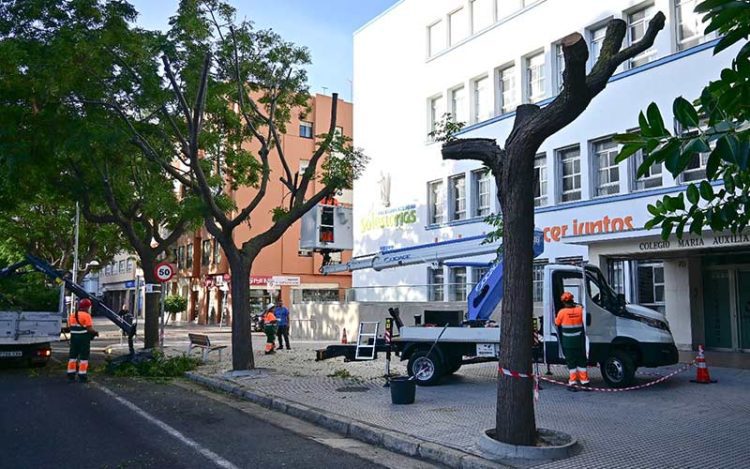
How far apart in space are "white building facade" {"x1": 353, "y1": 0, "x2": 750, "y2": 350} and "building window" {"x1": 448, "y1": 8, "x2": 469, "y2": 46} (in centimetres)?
6

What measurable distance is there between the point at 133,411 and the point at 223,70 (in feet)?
29.3

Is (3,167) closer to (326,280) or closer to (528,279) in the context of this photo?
(528,279)

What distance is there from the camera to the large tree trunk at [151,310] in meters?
20.7

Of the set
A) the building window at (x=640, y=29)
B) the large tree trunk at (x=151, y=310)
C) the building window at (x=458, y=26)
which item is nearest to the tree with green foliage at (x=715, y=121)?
the building window at (x=640, y=29)

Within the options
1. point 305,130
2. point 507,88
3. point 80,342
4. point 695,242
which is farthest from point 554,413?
point 305,130

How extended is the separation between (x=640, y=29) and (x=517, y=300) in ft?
50.2

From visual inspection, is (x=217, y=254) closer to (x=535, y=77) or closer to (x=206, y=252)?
(x=206, y=252)

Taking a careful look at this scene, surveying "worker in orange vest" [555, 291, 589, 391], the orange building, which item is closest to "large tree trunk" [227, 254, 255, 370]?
"worker in orange vest" [555, 291, 589, 391]

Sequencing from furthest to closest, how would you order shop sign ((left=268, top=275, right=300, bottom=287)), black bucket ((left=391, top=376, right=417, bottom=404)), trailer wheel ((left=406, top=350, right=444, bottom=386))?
shop sign ((left=268, top=275, right=300, bottom=287))
trailer wheel ((left=406, top=350, right=444, bottom=386))
black bucket ((left=391, top=376, right=417, bottom=404))

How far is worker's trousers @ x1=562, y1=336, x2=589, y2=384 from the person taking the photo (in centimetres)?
1173

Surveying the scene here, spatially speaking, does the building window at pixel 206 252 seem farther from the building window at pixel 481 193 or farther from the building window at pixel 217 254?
the building window at pixel 481 193

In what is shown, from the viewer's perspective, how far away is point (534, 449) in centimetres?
727

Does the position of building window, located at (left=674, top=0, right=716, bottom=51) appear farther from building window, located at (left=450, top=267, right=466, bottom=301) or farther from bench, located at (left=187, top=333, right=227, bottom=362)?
bench, located at (left=187, top=333, right=227, bottom=362)

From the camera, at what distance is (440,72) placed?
89.4 ft
